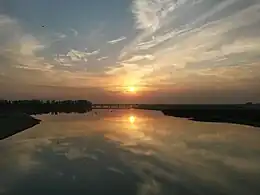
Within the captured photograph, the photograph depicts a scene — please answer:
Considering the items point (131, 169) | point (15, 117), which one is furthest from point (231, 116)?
point (131, 169)

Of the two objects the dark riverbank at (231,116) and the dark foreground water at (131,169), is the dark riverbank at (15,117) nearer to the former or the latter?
the dark foreground water at (131,169)

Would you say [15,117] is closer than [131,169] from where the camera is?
No

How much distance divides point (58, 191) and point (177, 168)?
810 cm

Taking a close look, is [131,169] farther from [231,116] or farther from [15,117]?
[231,116]

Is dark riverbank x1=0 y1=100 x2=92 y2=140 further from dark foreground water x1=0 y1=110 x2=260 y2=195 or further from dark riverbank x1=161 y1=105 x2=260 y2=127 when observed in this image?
dark riverbank x1=161 y1=105 x2=260 y2=127

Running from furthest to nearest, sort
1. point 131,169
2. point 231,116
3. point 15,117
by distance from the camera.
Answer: point 231,116, point 15,117, point 131,169

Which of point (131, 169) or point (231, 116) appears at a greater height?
point (231, 116)

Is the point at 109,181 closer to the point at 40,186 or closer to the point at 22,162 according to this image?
the point at 40,186

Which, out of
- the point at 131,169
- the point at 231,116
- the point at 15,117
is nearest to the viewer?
the point at 131,169

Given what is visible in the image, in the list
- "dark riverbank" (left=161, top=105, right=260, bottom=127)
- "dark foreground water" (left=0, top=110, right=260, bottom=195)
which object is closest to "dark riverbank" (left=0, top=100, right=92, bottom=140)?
"dark foreground water" (left=0, top=110, right=260, bottom=195)

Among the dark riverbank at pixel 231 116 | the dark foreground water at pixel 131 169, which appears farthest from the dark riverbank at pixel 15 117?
the dark riverbank at pixel 231 116

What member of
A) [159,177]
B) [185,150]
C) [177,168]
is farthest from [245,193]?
[185,150]

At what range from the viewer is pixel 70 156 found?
2500 centimetres

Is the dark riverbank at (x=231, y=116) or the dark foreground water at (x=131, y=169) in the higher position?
the dark riverbank at (x=231, y=116)
